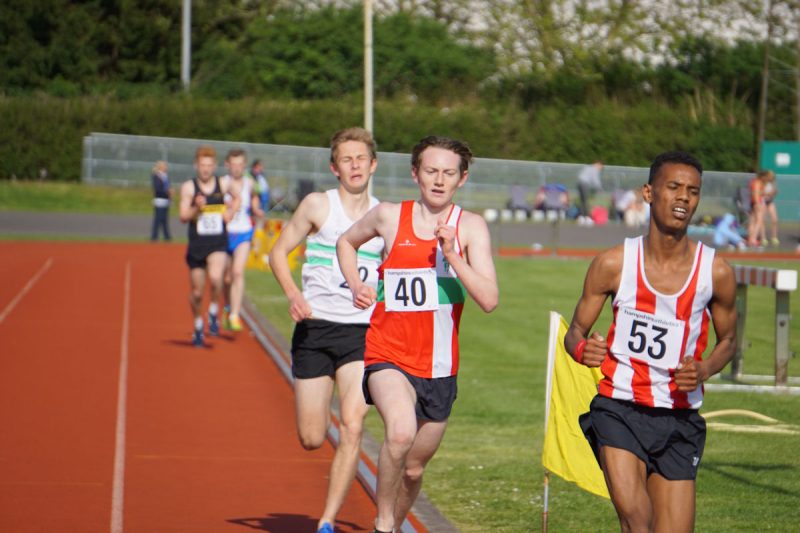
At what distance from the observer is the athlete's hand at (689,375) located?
5578 mm

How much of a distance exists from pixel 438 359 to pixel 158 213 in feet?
96.9

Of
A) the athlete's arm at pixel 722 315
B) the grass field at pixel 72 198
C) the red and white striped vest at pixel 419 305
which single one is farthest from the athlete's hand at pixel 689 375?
the grass field at pixel 72 198

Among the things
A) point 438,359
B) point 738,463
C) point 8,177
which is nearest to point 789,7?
point 8,177

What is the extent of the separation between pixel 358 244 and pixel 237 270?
33.2ft

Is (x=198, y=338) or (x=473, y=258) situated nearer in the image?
(x=473, y=258)

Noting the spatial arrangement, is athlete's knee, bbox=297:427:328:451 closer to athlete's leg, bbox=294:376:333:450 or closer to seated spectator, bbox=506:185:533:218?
athlete's leg, bbox=294:376:333:450

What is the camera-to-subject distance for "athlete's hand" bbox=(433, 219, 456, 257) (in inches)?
253

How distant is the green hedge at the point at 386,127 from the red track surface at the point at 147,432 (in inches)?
1283

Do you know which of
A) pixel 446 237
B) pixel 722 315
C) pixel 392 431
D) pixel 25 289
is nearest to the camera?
pixel 722 315

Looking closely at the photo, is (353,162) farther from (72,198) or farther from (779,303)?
(72,198)

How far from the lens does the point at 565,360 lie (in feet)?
24.8

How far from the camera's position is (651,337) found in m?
5.73

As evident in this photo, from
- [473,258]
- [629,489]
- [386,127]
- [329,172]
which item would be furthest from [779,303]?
[386,127]

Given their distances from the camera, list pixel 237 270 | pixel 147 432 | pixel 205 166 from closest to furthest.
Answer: pixel 147 432 → pixel 205 166 → pixel 237 270
